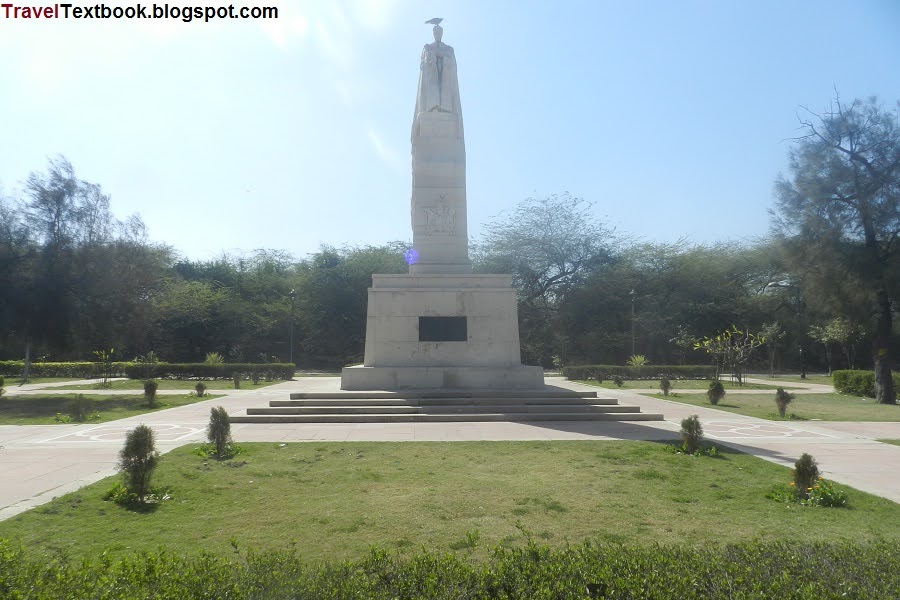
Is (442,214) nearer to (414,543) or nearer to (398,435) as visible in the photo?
(398,435)

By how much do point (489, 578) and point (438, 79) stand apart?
58.3 ft

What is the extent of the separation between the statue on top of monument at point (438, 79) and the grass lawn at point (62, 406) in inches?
496

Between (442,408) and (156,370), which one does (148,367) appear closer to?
(156,370)

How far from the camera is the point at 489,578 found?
3615mm

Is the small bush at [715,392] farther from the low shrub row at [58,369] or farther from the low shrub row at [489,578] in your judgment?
the low shrub row at [58,369]


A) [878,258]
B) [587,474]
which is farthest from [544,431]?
[878,258]

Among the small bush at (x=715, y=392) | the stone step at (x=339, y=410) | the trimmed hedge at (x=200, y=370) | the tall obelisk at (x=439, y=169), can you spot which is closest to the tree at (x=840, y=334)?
the small bush at (x=715, y=392)

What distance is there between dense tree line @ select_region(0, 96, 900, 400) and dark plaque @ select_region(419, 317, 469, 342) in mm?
14422

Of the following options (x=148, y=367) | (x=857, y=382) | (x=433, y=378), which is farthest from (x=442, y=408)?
(x=148, y=367)

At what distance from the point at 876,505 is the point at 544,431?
6312 millimetres

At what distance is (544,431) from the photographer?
40.0 ft

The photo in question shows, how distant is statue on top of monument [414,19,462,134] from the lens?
1900 centimetres

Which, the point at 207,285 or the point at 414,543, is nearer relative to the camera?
the point at 414,543

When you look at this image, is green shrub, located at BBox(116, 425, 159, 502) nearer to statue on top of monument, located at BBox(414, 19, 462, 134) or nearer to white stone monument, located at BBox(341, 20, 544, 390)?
white stone monument, located at BBox(341, 20, 544, 390)
